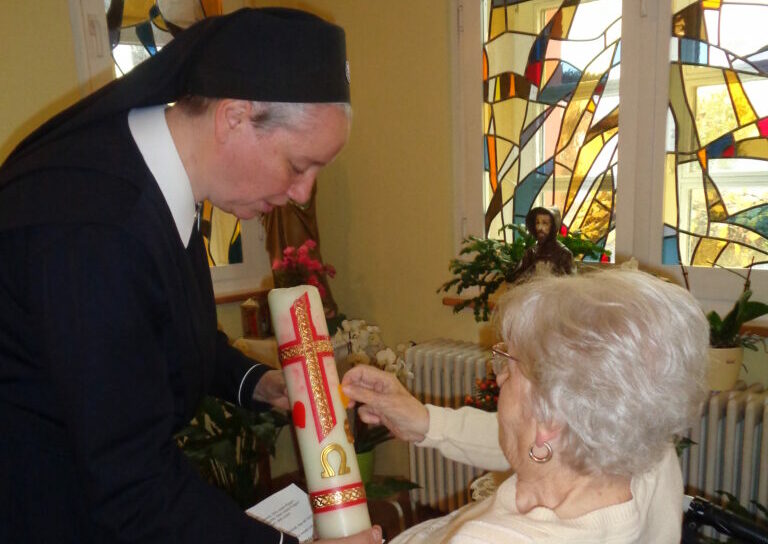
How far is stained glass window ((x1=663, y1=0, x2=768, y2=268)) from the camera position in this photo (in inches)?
90.7

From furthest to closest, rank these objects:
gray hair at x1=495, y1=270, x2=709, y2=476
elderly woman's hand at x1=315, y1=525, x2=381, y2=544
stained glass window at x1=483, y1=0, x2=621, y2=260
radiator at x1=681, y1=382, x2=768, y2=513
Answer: stained glass window at x1=483, y1=0, x2=621, y2=260 < radiator at x1=681, y1=382, x2=768, y2=513 < elderly woman's hand at x1=315, y1=525, x2=381, y2=544 < gray hair at x1=495, y1=270, x2=709, y2=476

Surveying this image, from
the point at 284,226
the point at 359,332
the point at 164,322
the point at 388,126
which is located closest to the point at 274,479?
the point at 359,332

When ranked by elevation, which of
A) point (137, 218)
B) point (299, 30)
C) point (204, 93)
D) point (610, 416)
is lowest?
point (610, 416)

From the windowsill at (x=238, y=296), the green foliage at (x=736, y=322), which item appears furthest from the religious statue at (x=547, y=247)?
the windowsill at (x=238, y=296)

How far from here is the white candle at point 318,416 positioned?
114 centimetres

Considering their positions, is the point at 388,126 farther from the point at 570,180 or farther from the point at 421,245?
the point at 570,180

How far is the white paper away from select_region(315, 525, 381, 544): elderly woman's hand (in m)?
0.32

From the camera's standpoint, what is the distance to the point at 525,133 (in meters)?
2.93

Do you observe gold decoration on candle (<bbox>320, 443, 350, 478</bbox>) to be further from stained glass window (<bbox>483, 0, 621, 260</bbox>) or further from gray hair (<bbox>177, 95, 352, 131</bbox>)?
stained glass window (<bbox>483, 0, 621, 260</bbox>)

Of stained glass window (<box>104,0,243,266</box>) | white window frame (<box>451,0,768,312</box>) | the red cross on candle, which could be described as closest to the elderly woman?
the red cross on candle

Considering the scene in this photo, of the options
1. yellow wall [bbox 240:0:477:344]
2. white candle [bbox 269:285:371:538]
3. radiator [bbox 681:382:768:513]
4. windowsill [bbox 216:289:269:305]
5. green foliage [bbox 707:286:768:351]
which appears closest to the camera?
white candle [bbox 269:285:371:538]

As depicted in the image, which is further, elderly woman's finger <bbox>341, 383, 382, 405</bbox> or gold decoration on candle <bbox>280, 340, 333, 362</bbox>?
elderly woman's finger <bbox>341, 383, 382, 405</bbox>

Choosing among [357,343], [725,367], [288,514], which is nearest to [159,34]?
[357,343]

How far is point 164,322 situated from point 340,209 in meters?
2.78
